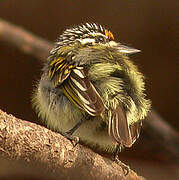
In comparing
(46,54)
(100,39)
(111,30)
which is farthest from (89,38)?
(111,30)

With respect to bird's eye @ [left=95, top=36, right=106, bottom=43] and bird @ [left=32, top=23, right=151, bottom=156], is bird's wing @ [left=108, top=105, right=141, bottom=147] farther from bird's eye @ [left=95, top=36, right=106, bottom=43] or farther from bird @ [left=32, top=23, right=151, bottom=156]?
bird's eye @ [left=95, top=36, right=106, bottom=43]

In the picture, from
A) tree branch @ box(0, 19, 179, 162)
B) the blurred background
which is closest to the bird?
tree branch @ box(0, 19, 179, 162)

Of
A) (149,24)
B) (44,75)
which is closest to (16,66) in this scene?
(149,24)

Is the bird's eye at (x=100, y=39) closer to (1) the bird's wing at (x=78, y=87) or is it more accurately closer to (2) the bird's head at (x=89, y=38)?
(2) the bird's head at (x=89, y=38)

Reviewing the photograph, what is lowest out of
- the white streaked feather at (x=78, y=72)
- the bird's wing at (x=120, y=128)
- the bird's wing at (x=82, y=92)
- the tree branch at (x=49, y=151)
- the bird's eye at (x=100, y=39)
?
the tree branch at (x=49, y=151)

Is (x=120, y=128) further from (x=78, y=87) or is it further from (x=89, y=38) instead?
(x=89, y=38)

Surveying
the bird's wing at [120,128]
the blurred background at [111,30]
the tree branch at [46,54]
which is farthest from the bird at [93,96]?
the blurred background at [111,30]
